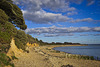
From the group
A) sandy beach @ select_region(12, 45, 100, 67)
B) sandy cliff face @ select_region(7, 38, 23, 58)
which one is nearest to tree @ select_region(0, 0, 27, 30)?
sandy cliff face @ select_region(7, 38, 23, 58)

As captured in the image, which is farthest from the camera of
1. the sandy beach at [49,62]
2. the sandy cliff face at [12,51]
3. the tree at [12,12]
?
the tree at [12,12]

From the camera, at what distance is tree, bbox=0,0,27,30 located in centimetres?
1980

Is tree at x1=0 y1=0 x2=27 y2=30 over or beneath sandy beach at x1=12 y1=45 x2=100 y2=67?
over

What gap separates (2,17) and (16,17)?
12.2 meters

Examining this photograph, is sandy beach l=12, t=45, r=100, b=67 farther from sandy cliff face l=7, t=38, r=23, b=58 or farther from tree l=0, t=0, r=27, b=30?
tree l=0, t=0, r=27, b=30

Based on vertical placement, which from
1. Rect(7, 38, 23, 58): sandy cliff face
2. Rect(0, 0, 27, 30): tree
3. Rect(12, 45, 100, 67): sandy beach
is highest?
Rect(0, 0, 27, 30): tree

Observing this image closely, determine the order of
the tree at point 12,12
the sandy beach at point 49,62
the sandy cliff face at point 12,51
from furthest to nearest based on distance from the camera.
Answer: the tree at point 12,12 → the sandy cliff face at point 12,51 → the sandy beach at point 49,62

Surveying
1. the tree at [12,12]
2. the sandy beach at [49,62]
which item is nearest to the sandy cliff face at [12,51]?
the sandy beach at [49,62]

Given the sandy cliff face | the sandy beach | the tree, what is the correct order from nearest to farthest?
the sandy beach < the sandy cliff face < the tree

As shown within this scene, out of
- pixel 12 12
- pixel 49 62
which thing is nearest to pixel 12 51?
pixel 49 62

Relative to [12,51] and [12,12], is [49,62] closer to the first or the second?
[12,51]

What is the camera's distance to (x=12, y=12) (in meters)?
22.1

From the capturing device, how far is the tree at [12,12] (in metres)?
19.8

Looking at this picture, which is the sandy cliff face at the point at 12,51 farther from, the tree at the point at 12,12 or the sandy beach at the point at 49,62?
the tree at the point at 12,12
